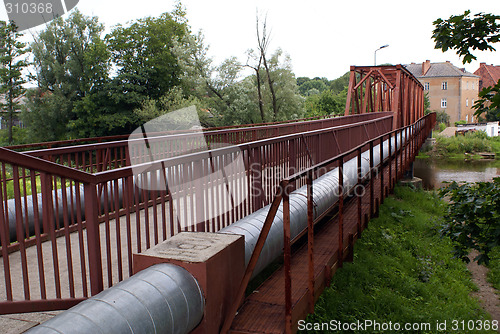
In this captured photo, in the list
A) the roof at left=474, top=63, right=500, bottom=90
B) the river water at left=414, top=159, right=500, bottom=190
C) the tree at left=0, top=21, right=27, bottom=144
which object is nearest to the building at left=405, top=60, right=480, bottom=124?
the roof at left=474, top=63, right=500, bottom=90

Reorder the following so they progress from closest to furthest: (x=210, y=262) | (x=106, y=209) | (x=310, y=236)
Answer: (x=210, y=262)
(x=106, y=209)
(x=310, y=236)

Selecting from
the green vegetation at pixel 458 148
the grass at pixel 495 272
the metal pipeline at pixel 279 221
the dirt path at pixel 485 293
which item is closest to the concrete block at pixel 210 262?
the metal pipeline at pixel 279 221

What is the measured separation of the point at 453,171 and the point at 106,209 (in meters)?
32.3

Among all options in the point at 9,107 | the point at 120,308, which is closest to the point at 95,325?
the point at 120,308

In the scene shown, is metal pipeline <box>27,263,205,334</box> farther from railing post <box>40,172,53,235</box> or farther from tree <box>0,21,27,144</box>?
tree <box>0,21,27,144</box>

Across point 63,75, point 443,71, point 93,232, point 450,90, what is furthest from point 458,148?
point 93,232

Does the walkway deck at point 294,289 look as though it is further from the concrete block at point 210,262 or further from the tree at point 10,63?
the tree at point 10,63

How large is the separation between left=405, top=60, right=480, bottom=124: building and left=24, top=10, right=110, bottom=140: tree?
61.2 metres

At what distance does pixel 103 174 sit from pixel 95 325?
115cm

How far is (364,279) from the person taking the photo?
650 cm

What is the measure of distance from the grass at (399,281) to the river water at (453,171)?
574 inches

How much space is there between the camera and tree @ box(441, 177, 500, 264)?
5704 mm

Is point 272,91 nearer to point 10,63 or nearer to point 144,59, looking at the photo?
point 144,59

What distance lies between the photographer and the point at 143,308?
9.11 ft
